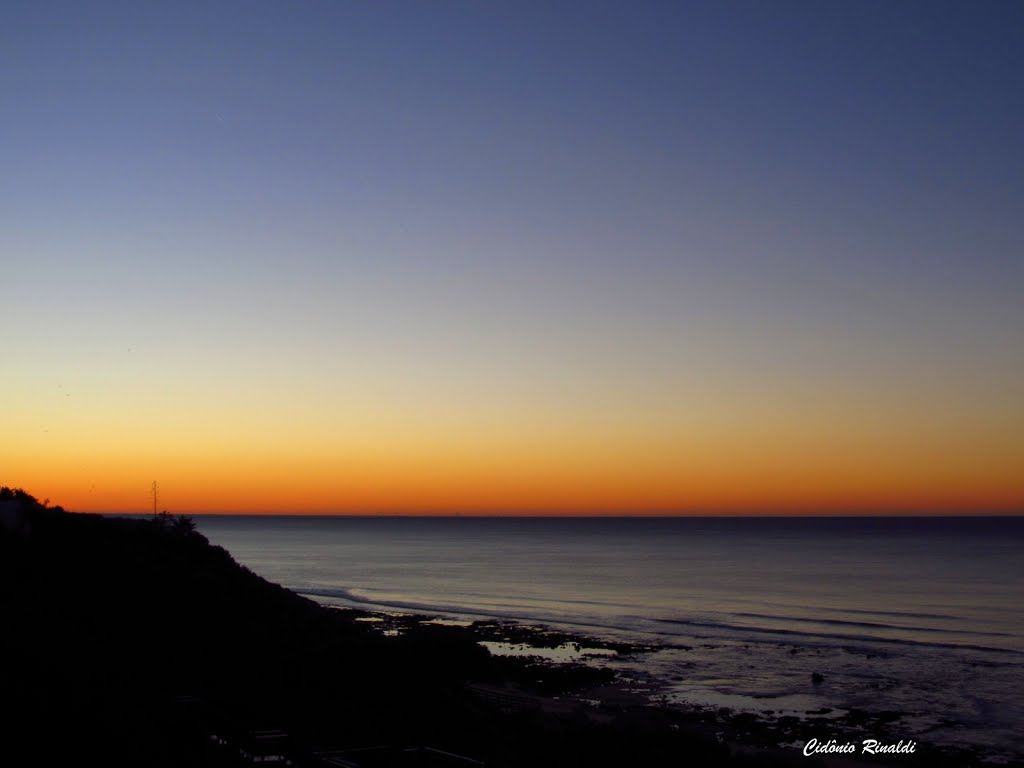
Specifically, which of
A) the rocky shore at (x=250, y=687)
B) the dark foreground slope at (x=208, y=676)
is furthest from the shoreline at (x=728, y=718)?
the dark foreground slope at (x=208, y=676)

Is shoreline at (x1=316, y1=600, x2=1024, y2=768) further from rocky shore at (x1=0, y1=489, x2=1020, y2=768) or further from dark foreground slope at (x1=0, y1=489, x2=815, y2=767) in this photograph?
dark foreground slope at (x1=0, y1=489, x2=815, y2=767)

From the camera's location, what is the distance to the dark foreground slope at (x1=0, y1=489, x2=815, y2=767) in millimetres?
16656

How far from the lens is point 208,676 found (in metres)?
27.3

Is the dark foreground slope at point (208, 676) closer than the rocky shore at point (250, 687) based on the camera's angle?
Yes

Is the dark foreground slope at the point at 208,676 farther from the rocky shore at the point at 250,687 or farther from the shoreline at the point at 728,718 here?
the shoreline at the point at 728,718

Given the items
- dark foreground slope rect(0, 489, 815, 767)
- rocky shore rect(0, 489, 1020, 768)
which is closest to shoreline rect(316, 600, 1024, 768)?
rocky shore rect(0, 489, 1020, 768)

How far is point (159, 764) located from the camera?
14.9 m

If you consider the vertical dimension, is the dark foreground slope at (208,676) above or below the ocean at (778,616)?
above

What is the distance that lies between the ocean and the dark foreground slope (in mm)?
12608

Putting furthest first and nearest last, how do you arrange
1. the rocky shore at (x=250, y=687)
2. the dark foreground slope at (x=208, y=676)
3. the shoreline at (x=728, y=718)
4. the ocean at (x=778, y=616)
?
the ocean at (x=778, y=616)
the shoreline at (x=728, y=718)
the rocky shore at (x=250, y=687)
the dark foreground slope at (x=208, y=676)

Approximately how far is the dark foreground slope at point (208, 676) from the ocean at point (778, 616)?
41.4 feet

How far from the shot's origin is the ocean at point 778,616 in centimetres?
3891

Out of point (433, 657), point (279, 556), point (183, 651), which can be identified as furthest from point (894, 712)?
point (279, 556)

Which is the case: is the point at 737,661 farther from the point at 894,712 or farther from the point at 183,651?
the point at 183,651
